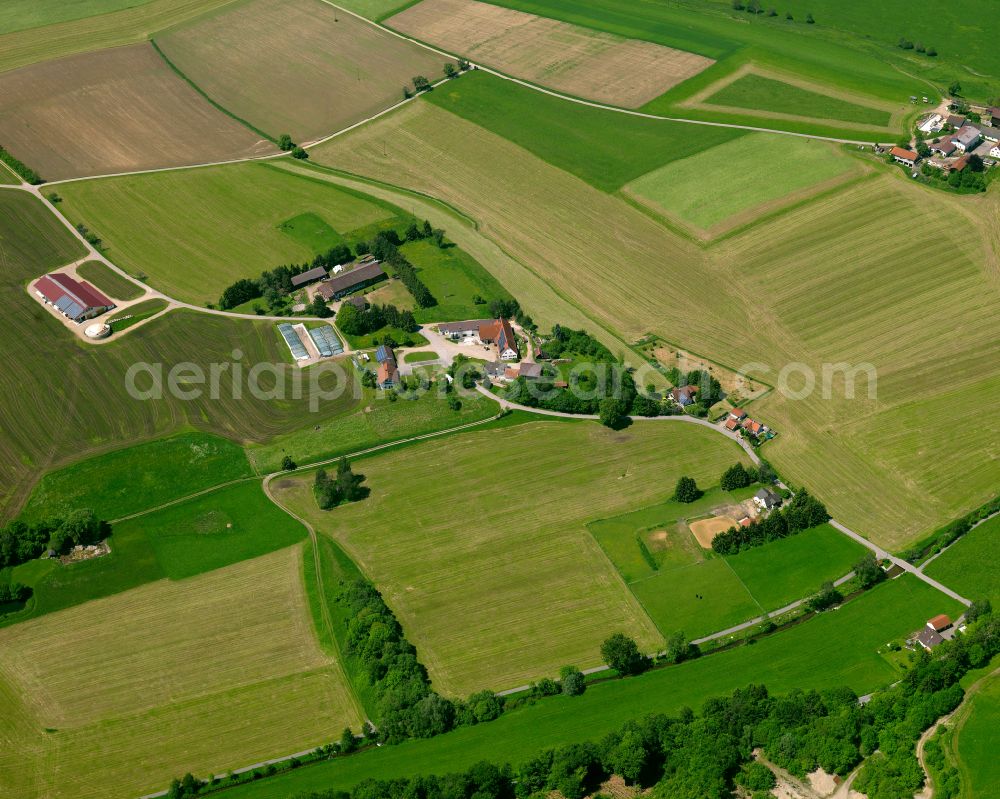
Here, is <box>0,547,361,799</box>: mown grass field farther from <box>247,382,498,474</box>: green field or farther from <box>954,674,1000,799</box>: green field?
<box>954,674,1000,799</box>: green field

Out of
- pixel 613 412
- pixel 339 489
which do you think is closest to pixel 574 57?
pixel 613 412

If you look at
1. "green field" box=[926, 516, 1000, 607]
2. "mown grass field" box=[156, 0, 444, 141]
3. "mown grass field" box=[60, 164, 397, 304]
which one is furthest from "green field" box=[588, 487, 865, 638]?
"mown grass field" box=[156, 0, 444, 141]

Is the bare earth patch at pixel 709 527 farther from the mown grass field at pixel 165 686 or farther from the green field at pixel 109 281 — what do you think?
the green field at pixel 109 281

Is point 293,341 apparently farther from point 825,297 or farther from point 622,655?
point 825,297

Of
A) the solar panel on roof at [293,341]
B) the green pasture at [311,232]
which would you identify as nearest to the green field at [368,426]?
the solar panel on roof at [293,341]

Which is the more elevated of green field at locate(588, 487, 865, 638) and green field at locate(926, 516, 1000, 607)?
green field at locate(926, 516, 1000, 607)

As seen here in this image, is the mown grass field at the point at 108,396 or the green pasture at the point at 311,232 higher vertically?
the green pasture at the point at 311,232
